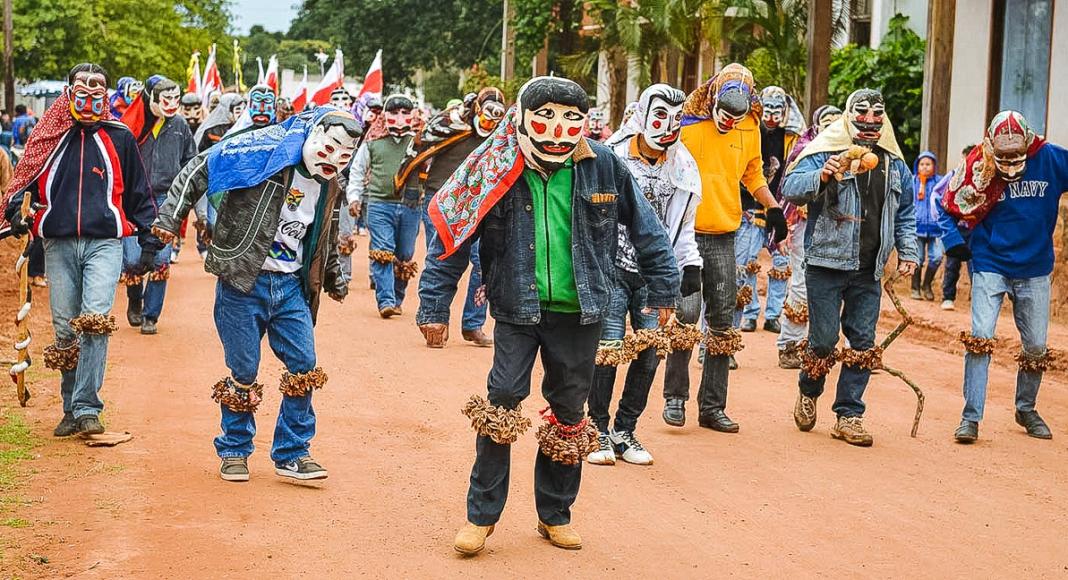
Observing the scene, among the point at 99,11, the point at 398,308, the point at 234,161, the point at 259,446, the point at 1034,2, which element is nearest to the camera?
the point at 234,161

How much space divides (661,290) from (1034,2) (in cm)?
1286

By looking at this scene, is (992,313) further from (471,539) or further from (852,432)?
(471,539)

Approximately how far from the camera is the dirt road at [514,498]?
6.71 metres

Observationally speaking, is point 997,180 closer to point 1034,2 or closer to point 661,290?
point 661,290

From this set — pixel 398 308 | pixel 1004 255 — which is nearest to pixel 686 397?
pixel 1004 255

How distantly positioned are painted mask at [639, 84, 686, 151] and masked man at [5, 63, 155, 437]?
2.97 meters

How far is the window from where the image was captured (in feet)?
58.9

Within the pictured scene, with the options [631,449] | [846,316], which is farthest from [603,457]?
[846,316]

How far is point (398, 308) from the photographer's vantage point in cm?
1527

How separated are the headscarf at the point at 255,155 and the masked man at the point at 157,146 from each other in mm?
5829

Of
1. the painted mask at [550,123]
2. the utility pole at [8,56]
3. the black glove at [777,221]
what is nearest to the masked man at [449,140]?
the black glove at [777,221]

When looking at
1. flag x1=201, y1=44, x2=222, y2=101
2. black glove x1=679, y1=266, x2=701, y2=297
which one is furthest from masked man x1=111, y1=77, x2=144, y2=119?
flag x1=201, y1=44, x2=222, y2=101

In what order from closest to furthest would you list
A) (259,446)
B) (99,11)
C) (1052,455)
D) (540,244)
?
(540,244) → (259,446) → (1052,455) → (99,11)

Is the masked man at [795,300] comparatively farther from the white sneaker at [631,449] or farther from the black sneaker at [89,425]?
the black sneaker at [89,425]
